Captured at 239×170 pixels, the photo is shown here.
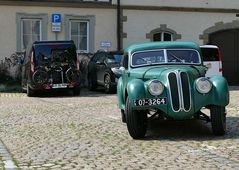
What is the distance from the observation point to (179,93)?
8.97m

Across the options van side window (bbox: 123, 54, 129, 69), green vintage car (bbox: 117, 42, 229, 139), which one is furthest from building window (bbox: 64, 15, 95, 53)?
green vintage car (bbox: 117, 42, 229, 139)

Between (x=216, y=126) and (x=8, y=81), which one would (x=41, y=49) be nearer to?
(x=8, y=81)

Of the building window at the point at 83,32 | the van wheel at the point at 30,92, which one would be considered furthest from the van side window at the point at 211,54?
the building window at the point at 83,32

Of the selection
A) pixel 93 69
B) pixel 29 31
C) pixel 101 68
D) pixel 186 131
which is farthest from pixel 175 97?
pixel 29 31

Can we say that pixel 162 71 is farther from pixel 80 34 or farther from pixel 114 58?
pixel 80 34

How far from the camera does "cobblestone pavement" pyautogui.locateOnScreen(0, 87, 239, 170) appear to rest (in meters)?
7.26

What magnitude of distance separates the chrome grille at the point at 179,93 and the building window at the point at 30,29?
16.6 meters

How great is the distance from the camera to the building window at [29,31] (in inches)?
977

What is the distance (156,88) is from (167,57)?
1361 millimetres

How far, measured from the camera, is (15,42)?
24.5m

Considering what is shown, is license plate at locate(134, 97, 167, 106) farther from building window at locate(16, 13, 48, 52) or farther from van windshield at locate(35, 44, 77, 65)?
building window at locate(16, 13, 48, 52)

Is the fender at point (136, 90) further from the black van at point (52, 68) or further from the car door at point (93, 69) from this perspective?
the car door at point (93, 69)

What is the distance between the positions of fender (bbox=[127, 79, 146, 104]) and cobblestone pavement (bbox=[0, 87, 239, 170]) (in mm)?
755

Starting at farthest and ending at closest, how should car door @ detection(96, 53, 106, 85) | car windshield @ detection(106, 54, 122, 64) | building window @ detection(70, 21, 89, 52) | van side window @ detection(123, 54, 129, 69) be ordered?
building window @ detection(70, 21, 89, 52)
car door @ detection(96, 53, 106, 85)
car windshield @ detection(106, 54, 122, 64)
van side window @ detection(123, 54, 129, 69)
